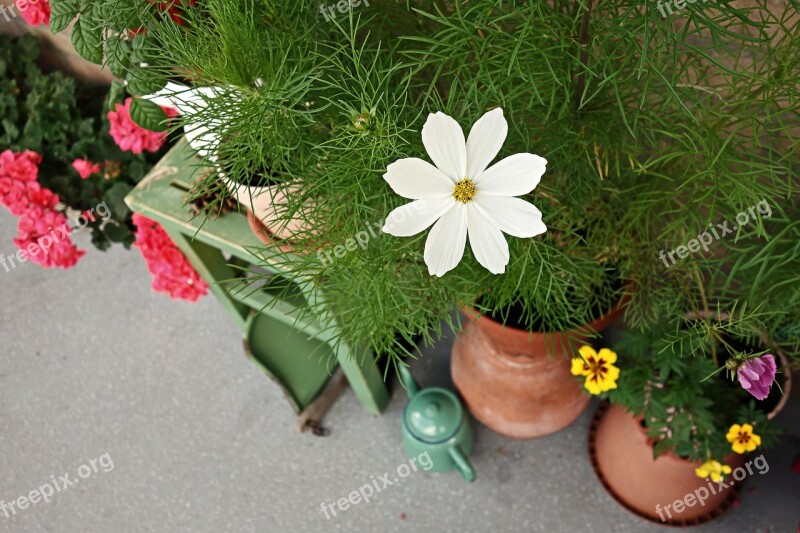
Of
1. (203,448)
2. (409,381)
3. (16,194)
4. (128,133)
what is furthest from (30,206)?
(409,381)

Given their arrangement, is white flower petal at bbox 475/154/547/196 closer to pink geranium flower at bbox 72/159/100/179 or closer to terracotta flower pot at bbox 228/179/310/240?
terracotta flower pot at bbox 228/179/310/240

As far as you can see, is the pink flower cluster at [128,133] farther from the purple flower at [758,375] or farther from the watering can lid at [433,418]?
the purple flower at [758,375]

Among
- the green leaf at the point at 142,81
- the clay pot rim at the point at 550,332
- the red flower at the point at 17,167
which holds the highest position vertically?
the green leaf at the point at 142,81

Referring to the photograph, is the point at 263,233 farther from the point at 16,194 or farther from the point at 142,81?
the point at 16,194

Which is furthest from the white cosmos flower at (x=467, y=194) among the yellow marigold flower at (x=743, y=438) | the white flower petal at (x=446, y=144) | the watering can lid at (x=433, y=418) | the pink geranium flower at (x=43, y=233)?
the pink geranium flower at (x=43, y=233)

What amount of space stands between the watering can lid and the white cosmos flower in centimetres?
74

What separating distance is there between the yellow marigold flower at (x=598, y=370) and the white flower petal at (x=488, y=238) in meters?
0.51

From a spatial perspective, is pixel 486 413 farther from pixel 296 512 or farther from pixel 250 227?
pixel 250 227

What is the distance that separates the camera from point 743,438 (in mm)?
1078

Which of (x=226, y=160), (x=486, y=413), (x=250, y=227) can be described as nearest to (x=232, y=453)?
(x=486, y=413)

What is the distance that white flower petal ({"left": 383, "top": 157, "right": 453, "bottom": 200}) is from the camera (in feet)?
2.08

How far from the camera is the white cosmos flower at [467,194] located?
641 millimetres

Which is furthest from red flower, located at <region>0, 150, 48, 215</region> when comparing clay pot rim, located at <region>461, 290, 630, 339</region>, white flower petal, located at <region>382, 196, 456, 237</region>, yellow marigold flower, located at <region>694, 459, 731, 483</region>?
yellow marigold flower, located at <region>694, 459, 731, 483</region>

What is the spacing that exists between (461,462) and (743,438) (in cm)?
51
